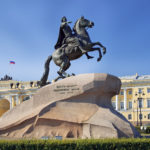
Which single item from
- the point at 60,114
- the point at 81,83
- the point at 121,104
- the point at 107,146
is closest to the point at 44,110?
the point at 60,114

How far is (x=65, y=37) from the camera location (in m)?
12.2

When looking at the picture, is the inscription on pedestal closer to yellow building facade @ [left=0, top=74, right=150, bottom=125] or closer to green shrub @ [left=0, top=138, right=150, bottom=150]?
green shrub @ [left=0, top=138, right=150, bottom=150]

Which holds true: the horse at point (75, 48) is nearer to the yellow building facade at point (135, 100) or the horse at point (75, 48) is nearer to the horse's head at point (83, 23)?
the horse's head at point (83, 23)

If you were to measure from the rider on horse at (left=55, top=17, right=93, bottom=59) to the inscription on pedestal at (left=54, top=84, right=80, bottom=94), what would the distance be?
233cm

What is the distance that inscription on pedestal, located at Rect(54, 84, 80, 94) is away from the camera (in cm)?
968

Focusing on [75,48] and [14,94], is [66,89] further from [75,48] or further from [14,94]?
[14,94]

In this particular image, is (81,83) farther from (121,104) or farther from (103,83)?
(121,104)

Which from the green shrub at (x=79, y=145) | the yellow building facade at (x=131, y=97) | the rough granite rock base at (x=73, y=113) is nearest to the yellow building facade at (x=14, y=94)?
the yellow building facade at (x=131, y=97)

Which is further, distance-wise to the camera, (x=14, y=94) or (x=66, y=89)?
(x=14, y=94)

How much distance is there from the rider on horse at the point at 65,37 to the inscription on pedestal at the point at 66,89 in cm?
233

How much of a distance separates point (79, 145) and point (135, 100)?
49521mm

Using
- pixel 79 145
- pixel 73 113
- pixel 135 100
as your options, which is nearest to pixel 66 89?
pixel 73 113

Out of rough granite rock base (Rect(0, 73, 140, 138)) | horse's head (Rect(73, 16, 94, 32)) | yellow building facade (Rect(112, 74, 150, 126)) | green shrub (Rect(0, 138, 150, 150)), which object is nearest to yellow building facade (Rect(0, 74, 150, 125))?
yellow building facade (Rect(112, 74, 150, 126))

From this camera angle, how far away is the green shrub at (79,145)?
6609 mm
